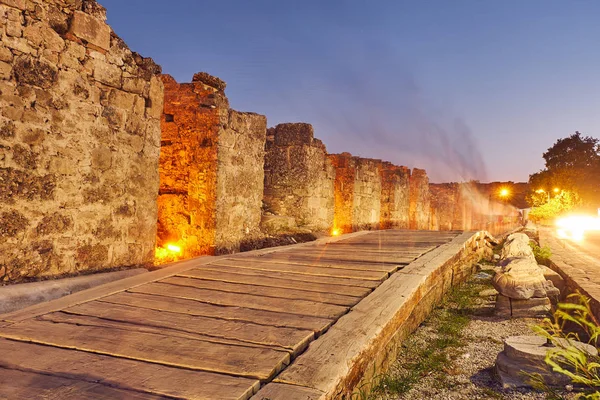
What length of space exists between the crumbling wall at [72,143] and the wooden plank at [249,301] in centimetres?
81

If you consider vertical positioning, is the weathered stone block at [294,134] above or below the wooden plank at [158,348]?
above

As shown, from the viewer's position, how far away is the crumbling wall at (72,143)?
10.1ft

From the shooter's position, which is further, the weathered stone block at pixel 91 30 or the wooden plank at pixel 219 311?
the weathered stone block at pixel 91 30

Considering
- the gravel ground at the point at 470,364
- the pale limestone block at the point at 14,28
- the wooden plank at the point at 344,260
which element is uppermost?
the pale limestone block at the point at 14,28

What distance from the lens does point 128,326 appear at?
94.8 inches

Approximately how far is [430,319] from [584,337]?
151cm

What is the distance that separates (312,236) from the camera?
777 centimetres

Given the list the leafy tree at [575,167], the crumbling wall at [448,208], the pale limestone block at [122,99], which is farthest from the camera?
the leafy tree at [575,167]

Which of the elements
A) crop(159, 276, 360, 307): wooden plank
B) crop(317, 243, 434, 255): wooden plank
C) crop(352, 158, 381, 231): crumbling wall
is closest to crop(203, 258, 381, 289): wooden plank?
crop(159, 276, 360, 307): wooden plank

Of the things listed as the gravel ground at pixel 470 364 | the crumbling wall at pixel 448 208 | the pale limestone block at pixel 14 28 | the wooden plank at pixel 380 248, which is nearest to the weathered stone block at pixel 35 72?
the pale limestone block at pixel 14 28

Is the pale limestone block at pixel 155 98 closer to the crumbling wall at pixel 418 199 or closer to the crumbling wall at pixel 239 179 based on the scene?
the crumbling wall at pixel 239 179

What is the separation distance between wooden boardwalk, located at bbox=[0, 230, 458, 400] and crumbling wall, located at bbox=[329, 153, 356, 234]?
5628 mm

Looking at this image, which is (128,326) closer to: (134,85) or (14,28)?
(14,28)

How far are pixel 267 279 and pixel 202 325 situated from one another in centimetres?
131
